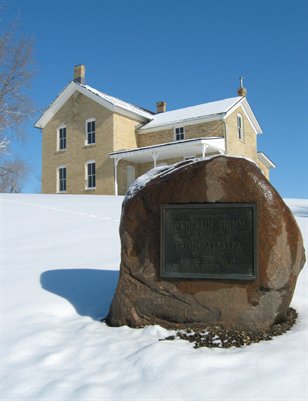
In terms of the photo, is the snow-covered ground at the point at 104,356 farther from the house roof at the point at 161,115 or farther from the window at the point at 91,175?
the window at the point at 91,175

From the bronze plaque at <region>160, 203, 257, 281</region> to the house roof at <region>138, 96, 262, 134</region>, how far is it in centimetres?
1925

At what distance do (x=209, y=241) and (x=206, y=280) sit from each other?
1.23 feet

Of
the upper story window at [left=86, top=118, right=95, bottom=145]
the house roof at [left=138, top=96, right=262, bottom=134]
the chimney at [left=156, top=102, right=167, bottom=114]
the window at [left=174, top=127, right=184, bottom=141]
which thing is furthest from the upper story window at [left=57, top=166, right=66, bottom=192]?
the chimney at [left=156, top=102, right=167, bottom=114]

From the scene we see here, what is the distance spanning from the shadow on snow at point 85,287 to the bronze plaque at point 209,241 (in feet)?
3.52

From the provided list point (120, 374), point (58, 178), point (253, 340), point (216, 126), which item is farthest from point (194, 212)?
point (58, 178)

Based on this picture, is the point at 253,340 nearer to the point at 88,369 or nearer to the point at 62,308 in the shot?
the point at 88,369

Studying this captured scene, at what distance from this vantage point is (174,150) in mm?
22125

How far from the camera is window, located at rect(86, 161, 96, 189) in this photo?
2522 cm

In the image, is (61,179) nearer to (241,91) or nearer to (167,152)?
(167,152)

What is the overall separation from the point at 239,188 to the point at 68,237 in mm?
4792

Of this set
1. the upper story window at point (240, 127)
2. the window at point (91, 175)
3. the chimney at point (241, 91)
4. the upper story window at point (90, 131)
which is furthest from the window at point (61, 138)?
the chimney at point (241, 91)

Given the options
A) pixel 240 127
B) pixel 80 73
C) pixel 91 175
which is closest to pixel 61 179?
pixel 91 175

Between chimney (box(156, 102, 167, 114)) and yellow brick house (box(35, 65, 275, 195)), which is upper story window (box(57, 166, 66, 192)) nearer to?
yellow brick house (box(35, 65, 275, 195))

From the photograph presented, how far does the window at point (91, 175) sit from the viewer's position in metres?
25.2
